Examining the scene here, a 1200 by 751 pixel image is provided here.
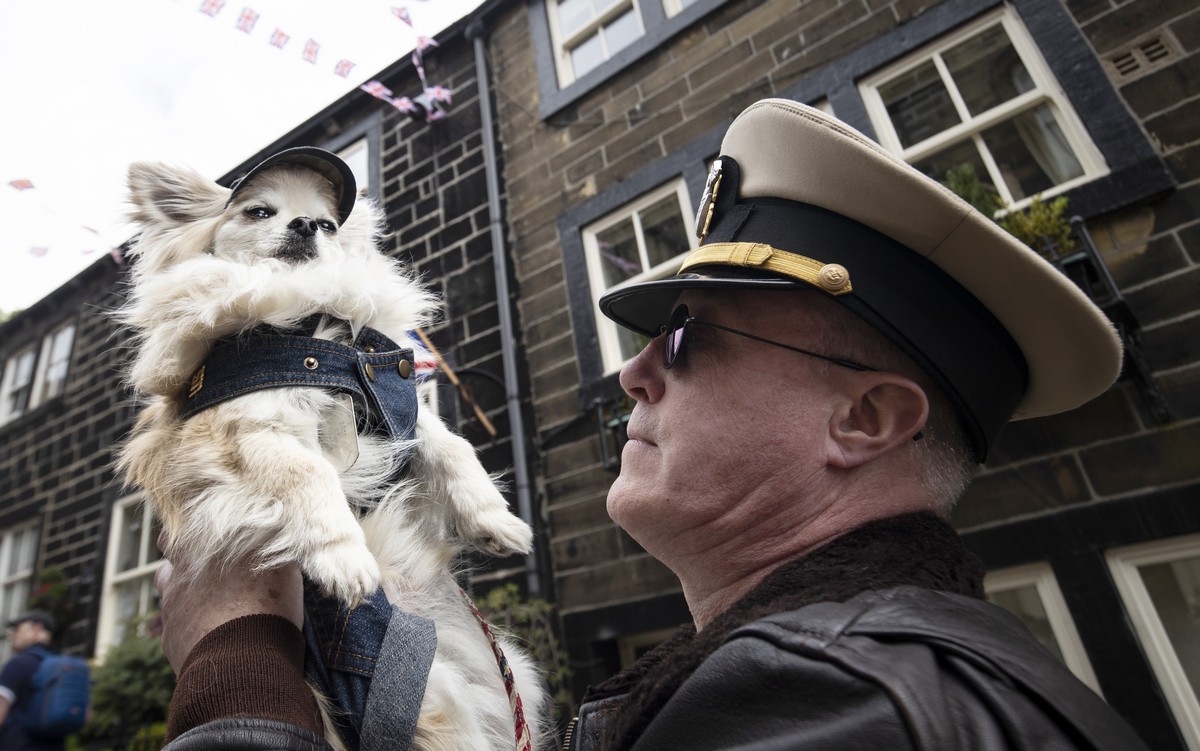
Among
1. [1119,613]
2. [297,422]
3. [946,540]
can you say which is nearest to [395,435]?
[297,422]

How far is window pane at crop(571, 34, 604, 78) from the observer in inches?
266

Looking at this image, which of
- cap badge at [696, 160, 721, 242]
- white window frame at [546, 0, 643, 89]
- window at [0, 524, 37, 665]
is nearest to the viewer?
cap badge at [696, 160, 721, 242]

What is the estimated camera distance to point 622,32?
6656 mm

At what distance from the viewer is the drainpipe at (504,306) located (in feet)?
17.7

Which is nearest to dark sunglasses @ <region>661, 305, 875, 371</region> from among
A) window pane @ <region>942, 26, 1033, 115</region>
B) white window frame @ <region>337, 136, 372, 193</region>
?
window pane @ <region>942, 26, 1033, 115</region>

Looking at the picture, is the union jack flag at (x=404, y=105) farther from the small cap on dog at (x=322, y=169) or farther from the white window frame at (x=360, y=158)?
the small cap on dog at (x=322, y=169)

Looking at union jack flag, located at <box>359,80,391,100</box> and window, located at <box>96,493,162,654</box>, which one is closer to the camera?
union jack flag, located at <box>359,80,391,100</box>

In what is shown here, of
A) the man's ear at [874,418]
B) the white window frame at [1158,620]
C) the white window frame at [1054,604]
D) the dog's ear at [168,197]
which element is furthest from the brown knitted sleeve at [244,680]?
the white window frame at [1158,620]

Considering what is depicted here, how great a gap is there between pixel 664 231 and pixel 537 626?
3572 millimetres

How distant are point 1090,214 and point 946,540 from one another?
12.9 feet

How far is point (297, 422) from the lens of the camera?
1.60 m

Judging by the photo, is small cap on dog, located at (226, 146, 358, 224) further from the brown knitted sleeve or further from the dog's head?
the brown knitted sleeve

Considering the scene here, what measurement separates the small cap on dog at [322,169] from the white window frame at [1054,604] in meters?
3.65

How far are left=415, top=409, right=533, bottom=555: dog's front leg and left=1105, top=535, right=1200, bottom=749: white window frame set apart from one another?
11.9ft
